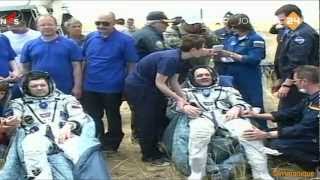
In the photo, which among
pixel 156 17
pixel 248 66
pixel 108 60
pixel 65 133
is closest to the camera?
pixel 65 133

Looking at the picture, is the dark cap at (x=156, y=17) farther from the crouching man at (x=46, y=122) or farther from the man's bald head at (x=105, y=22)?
the crouching man at (x=46, y=122)

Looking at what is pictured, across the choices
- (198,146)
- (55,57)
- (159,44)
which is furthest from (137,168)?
(159,44)

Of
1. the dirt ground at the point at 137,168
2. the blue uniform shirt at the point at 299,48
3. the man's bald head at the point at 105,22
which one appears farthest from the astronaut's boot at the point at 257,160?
the man's bald head at the point at 105,22

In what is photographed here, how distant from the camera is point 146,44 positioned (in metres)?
6.48

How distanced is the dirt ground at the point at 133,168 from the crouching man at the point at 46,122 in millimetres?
860

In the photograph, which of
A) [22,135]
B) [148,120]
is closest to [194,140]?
[148,120]

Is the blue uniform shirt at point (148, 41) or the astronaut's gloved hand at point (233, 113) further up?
the blue uniform shirt at point (148, 41)

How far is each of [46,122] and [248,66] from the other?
2.43 meters

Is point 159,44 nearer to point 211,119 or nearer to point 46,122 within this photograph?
point 211,119

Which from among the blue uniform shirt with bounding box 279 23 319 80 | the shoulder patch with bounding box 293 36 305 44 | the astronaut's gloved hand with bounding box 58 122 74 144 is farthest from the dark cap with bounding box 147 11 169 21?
the astronaut's gloved hand with bounding box 58 122 74 144

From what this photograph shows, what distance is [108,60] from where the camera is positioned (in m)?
5.96

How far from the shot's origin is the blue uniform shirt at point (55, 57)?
571 centimetres

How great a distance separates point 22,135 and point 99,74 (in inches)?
54.3

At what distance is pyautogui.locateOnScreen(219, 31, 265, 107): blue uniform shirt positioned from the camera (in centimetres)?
628
